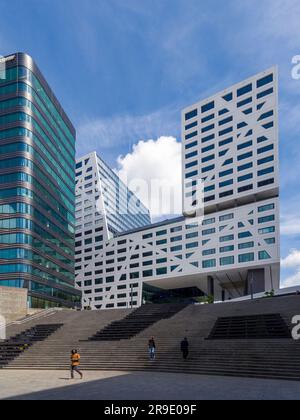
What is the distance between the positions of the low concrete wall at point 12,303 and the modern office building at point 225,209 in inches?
1873

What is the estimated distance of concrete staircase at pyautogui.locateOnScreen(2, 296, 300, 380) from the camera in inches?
1019

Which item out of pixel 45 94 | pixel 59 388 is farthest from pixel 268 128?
pixel 59 388

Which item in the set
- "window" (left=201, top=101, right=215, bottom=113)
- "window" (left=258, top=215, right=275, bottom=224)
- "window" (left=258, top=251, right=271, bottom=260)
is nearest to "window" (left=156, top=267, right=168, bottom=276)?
"window" (left=258, top=251, right=271, bottom=260)

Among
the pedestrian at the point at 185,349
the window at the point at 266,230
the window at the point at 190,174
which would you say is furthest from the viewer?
the window at the point at 190,174

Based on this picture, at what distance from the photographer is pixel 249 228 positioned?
290ft

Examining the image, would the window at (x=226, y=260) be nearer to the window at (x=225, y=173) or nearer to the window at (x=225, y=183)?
the window at (x=225, y=183)

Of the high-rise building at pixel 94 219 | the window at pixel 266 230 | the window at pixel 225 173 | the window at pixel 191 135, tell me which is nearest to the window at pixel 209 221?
the window at pixel 225 173

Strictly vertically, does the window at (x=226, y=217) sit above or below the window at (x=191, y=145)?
below

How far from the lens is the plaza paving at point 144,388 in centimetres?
1791

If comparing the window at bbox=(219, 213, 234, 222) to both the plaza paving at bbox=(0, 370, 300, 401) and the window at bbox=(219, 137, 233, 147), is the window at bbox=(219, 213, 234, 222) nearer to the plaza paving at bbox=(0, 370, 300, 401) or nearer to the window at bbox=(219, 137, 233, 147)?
the window at bbox=(219, 137, 233, 147)

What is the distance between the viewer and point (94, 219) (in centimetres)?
14112

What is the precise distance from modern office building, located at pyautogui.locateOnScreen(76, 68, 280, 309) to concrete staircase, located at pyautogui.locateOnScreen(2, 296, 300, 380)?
146ft
